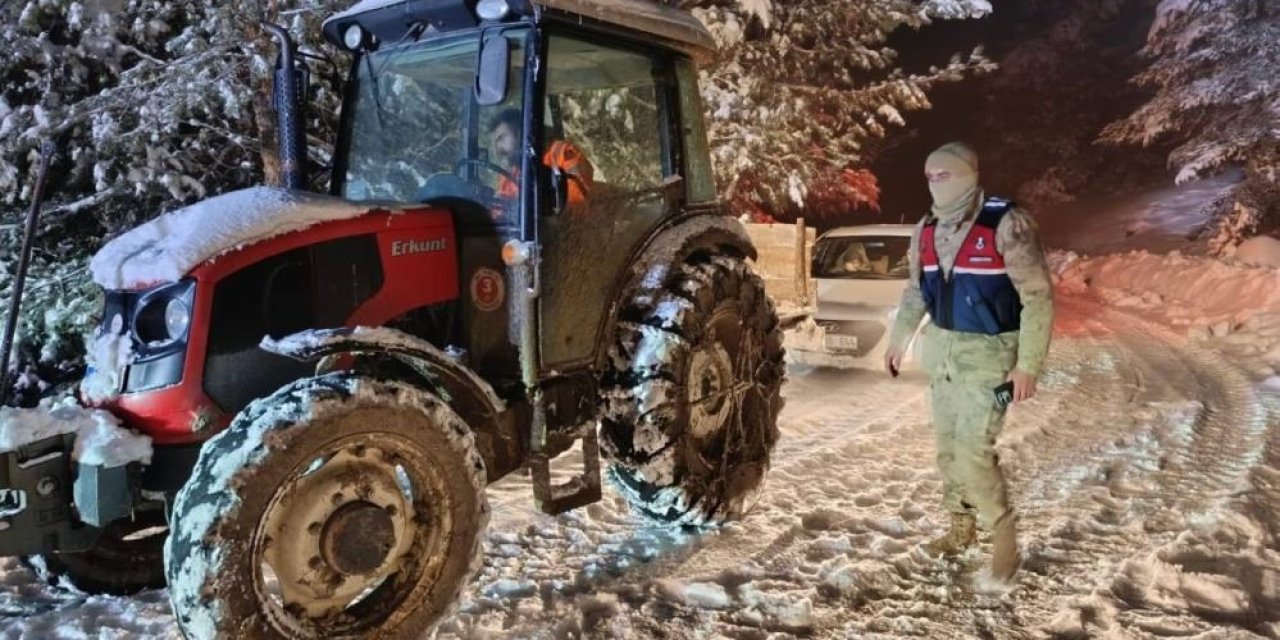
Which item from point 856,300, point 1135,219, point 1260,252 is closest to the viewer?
point 856,300

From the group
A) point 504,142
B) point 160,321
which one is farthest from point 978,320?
point 160,321

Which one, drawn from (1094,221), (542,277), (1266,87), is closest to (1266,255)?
(1266,87)

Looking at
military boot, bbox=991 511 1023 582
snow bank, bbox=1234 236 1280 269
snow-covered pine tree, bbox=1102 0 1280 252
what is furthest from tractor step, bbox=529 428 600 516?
snow bank, bbox=1234 236 1280 269

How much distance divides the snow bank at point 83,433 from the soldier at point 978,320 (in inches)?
122

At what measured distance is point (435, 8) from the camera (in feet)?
12.7

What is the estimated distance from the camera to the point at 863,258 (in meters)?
10.2

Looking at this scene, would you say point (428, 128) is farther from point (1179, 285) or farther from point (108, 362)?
point (1179, 285)

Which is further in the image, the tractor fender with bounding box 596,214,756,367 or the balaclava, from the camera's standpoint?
the tractor fender with bounding box 596,214,756,367

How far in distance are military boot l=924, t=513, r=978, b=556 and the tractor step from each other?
158cm

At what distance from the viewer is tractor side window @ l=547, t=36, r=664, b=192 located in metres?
4.08

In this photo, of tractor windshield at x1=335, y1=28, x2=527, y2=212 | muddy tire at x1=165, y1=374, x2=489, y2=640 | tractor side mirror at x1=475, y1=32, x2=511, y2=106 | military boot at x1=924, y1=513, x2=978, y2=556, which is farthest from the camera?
military boot at x1=924, y1=513, x2=978, y2=556

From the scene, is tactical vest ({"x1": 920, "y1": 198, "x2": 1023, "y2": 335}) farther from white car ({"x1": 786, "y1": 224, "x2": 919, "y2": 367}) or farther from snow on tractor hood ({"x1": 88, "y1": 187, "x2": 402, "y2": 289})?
white car ({"x1": 786, "y1": 224, "x2": 919, "y2": 367})

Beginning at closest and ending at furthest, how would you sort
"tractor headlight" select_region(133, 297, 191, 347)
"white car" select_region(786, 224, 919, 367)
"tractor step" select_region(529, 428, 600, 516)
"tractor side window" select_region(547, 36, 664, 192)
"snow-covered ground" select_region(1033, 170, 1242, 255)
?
"tractor headlight" select_region(133, 297, 191, 347) → "tractor step" select_region(529, 428, 600, 516) → "tractor side window" select_region(547, 36, 664, 192) → "white car" select_region(786, 224, 919, 367) → "snow-covered ground" select_region(1033, 170, 1242, 255)

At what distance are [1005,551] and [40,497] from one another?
11.8 feet
